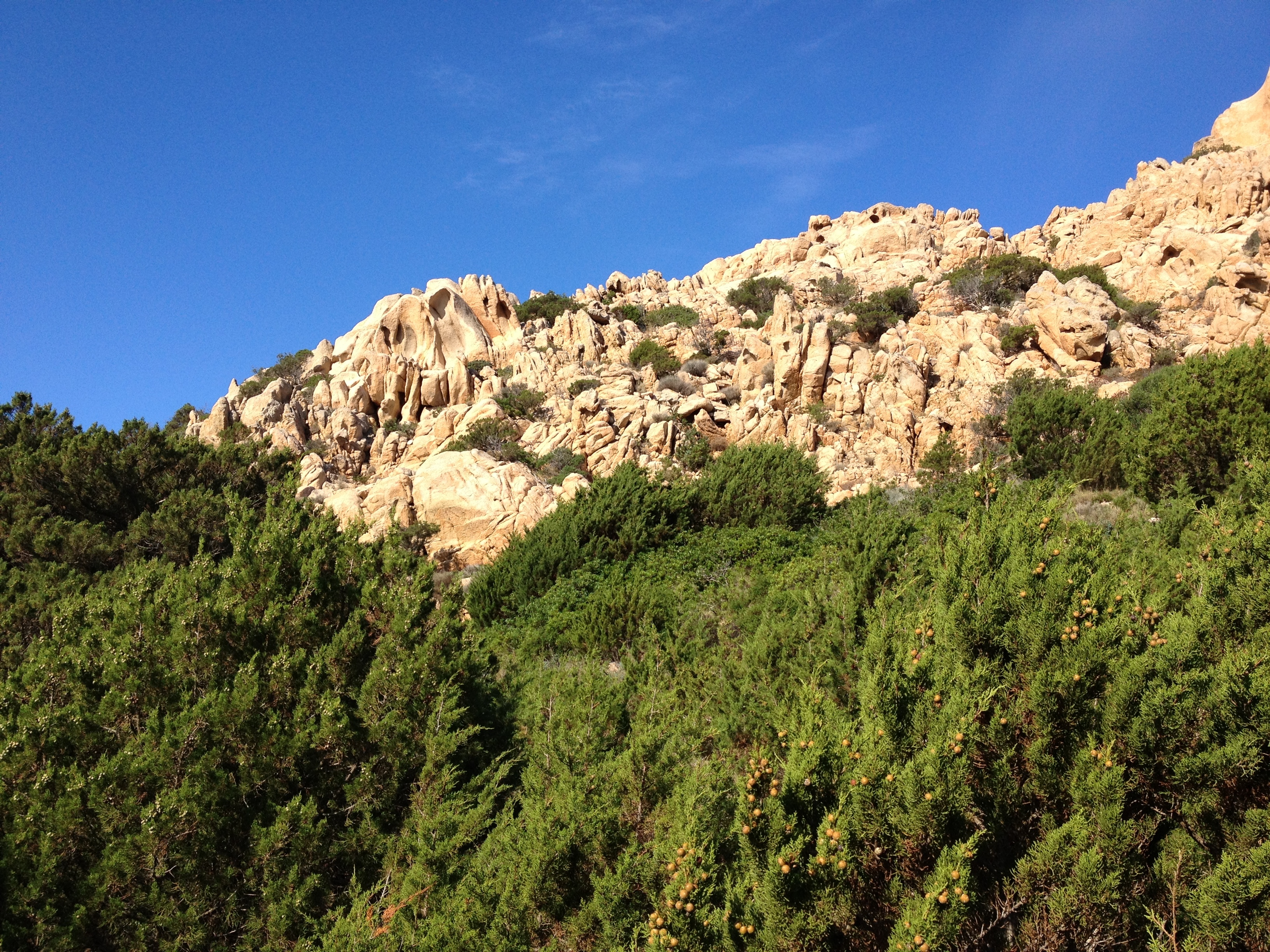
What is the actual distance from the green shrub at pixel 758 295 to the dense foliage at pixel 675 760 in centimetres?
3680

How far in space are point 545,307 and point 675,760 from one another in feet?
136

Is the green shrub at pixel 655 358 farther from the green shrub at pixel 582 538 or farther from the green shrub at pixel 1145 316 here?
the green shrub at pixel 1145 316

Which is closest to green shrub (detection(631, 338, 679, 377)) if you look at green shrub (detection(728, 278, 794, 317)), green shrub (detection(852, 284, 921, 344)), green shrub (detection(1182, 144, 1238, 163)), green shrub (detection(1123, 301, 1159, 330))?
green shrub (detection(852, 284, 921, 344))

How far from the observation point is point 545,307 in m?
45.4

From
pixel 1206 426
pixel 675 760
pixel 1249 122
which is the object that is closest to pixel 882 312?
pixel 1206 426

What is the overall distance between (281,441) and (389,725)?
2527 centimetres

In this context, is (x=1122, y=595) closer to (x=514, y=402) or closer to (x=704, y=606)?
(x=704, y=606)

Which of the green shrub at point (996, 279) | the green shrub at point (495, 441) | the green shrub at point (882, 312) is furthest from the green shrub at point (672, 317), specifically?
the green shrub at point (495, 441)

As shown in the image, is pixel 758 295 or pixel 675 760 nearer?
pixel 675 760

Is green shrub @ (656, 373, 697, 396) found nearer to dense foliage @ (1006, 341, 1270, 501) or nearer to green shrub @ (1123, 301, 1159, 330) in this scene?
dense foliage @ (1006, 341, 1270, 501)

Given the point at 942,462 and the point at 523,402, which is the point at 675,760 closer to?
the point at 942,462

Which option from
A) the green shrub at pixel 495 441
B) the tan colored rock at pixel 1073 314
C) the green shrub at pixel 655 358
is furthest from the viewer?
the green shrub at pixel 655 358

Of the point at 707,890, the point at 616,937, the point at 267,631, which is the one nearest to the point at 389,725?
the point at 267,631

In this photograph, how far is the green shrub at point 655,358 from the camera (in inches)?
1363
